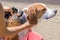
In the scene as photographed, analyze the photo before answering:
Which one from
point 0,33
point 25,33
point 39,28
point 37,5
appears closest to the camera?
point 0,33

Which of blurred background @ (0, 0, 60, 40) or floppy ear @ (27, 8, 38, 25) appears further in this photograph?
blurred background @ (0, 0, 60, 40)

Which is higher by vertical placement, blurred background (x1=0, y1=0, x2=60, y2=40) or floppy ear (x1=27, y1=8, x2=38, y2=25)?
floppy ear (x1=27, y1=8, x2=38, y2=25)

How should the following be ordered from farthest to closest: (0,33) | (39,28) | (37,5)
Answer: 1. (39,28)
2. (37,5)
3. (0,33)

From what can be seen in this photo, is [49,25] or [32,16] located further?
[49,25]

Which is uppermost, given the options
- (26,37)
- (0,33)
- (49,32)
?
(0,33)

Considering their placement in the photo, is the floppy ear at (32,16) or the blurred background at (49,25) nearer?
the floppy ear at (32,16)

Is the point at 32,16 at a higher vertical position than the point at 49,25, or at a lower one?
higher

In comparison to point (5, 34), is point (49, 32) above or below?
below

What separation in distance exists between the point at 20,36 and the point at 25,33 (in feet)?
0.10

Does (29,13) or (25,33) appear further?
(25,33)

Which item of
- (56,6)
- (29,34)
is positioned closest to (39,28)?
(56,6)

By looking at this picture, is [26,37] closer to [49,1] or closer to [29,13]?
[29,13]

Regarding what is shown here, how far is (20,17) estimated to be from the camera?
0.75m

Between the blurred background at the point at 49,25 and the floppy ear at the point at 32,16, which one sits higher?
the floppy ear at the point at 32,16
